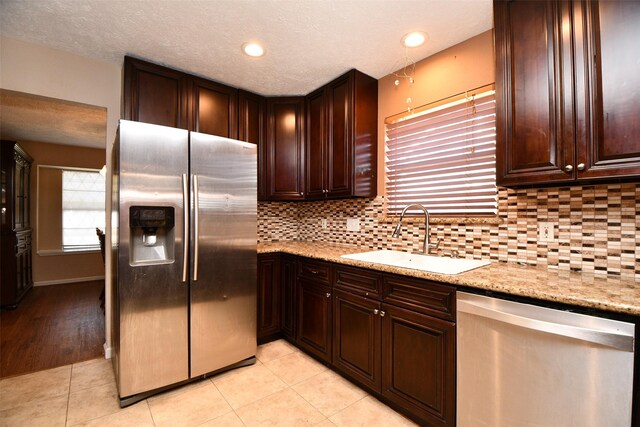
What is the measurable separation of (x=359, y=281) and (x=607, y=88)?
1535 millimetres

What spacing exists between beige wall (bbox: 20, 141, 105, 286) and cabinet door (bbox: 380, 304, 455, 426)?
5733 mm

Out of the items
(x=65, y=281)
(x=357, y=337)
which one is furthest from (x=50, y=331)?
(x=357, y=337)

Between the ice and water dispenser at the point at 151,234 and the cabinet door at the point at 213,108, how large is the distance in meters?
1.01

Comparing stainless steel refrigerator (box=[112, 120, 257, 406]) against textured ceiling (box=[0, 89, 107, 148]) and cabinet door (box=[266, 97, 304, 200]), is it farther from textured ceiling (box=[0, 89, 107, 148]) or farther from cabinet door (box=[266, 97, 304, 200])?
textured ceiling (box=[0, 89, 107, 148])

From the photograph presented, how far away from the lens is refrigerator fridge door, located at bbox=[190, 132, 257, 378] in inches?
79.4

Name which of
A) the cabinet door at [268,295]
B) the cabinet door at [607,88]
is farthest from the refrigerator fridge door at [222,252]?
the cabinet door at [607,88]

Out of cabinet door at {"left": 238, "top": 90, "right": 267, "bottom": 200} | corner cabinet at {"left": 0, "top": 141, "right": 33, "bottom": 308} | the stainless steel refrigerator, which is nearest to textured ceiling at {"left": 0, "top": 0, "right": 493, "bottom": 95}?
cabinet door at {"left": 238, "top": 90, "right": 267, "bottom": 200}

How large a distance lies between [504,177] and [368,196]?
47.1 inches

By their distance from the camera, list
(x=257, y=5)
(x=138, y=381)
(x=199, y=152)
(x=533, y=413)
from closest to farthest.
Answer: (x=533, y=413) < (x=257, y=5) < (x=138, y=381) < (x=199, y=152)

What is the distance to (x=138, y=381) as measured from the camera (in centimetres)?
182

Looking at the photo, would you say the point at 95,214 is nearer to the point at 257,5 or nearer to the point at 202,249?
the point at 202,249

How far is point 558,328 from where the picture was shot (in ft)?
3.64

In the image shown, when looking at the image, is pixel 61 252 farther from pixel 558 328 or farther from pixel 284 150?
pixel 558 328

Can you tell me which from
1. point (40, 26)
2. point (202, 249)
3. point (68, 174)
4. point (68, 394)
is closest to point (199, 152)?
point (202, 249)
